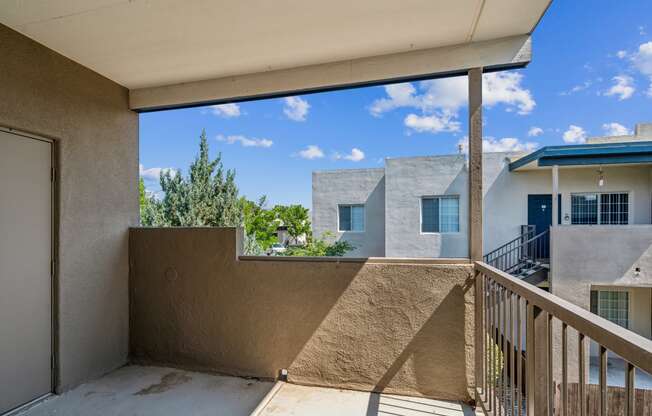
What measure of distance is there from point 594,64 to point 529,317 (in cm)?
1330

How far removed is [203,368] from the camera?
296 cm

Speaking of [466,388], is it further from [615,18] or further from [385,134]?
[385,134]

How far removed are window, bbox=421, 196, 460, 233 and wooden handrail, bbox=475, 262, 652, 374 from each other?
691 cm

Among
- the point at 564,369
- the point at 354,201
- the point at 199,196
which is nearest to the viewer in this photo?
the point at 564,369

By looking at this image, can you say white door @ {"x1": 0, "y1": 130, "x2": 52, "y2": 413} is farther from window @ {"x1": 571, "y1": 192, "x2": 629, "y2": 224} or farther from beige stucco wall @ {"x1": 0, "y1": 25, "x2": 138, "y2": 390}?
window @ {"x1": 571, "y1": 192, "x2": 629, "y2": 224}

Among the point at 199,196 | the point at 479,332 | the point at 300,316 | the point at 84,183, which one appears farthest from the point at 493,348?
the point at 199,196

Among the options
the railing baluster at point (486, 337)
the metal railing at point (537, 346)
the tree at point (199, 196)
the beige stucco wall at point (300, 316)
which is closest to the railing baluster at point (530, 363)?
the metal railing at point (537, 346)

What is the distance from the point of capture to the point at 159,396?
2.56 meters

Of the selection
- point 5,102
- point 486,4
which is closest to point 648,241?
point 486,4

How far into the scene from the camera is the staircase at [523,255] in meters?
6.51

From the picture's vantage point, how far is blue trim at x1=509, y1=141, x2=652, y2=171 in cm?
589

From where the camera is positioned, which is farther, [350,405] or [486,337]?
[350,405]

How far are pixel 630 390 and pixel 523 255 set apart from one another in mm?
7153

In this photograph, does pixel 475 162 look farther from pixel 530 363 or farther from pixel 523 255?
pixel 523 255
